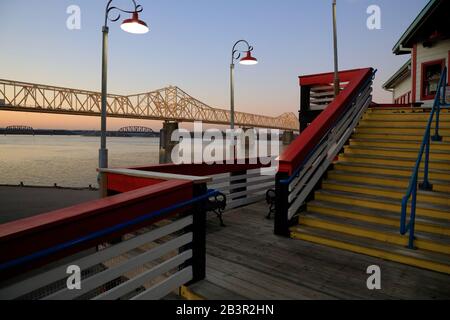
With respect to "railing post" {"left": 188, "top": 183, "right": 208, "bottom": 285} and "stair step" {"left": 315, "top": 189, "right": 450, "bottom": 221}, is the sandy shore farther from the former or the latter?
"stair step" {"left": 315, "top": 189, "right": 450, "bottom": 221}

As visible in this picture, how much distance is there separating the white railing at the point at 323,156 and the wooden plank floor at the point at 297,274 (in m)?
0.80

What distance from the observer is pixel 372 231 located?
15.4ft

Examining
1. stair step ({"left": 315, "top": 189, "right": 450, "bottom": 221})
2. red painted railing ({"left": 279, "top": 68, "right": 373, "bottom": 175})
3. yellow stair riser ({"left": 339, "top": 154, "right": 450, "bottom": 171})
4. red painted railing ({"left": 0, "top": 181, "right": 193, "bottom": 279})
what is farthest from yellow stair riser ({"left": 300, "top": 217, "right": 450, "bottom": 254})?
red painted railing ({"left": 0, "top": 181, "right": 193, "bottom": 279})

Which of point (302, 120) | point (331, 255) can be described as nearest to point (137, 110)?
point (302, 120)

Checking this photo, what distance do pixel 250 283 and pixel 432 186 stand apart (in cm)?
376

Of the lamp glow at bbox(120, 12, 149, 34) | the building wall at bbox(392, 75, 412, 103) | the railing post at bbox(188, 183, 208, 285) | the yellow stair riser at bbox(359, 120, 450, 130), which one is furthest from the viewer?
the building wall at bbox(392, 75, 412, 103)

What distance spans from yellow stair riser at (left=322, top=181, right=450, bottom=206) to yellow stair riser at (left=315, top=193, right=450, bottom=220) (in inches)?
10.0

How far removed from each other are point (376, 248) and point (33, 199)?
21516 millimetres

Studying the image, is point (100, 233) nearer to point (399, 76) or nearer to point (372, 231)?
point (372, 231)

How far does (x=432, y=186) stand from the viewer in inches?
206

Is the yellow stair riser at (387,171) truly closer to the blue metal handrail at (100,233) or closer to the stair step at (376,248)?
the stair step at (376,248)

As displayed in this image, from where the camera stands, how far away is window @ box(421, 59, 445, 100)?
11281 millimetres

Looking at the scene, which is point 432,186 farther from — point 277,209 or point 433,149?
point 277,209

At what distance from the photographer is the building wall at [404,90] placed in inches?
637
